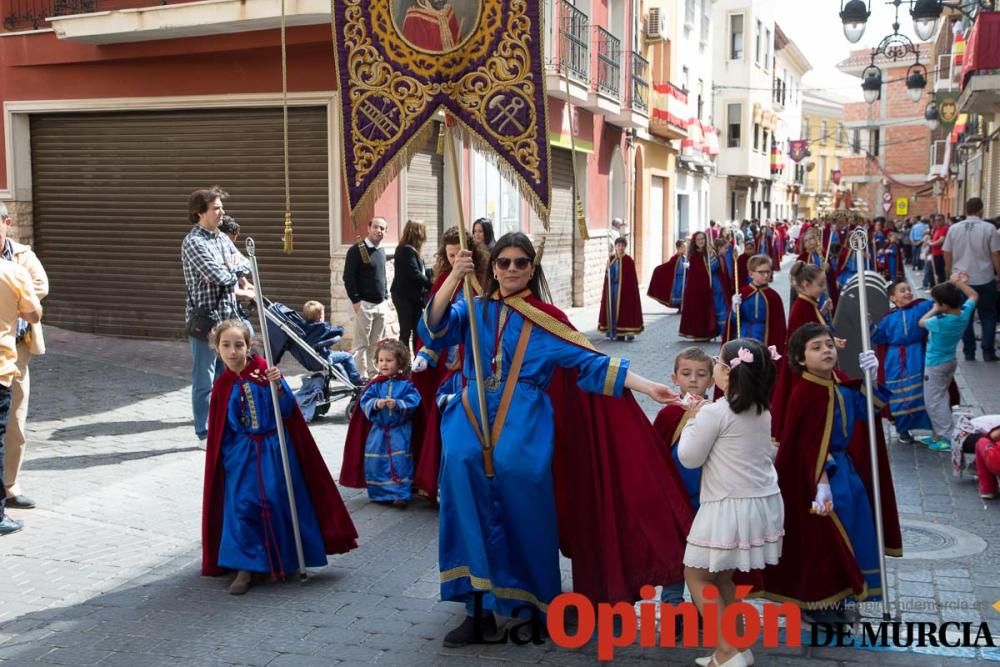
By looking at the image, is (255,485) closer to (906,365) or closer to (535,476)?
(535,476)

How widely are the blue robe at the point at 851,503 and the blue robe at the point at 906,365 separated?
4139 mm

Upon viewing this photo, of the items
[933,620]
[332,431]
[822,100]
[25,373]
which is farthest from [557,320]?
[822,100]

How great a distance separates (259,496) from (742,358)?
2.60 m

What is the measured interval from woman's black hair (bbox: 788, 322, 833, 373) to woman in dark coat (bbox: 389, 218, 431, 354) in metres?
5.27

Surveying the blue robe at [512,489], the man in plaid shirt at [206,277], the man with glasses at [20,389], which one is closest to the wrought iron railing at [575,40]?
the man in plaid shirt at [206,277]

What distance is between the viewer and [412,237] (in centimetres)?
985

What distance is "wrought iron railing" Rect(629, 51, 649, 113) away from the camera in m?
23.9

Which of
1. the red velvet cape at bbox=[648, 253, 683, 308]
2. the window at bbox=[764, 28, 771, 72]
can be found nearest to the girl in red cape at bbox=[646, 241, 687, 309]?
the red velvet cape at bbox=[648, 253, 683, 308]

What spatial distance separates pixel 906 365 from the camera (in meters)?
8.87

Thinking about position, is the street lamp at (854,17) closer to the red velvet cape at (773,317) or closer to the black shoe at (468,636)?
the red velvet cape at (773,317)

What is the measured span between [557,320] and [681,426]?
782mm

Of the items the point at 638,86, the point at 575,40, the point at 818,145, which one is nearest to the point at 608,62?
the point at 575,40

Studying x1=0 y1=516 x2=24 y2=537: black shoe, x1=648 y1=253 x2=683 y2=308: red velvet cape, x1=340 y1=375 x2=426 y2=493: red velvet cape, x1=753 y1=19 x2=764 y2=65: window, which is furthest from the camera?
x1=753 y1=19 x2=764 y2=65: window

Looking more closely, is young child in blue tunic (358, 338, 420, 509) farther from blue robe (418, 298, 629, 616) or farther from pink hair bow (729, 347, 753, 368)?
pink hair bow (729, 347, 753, 368)
